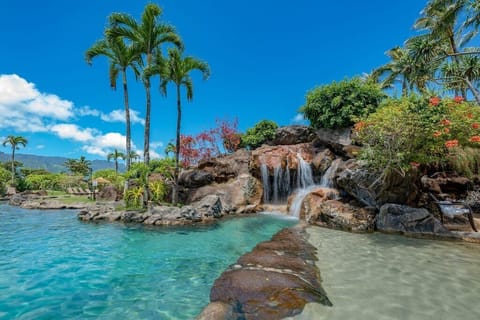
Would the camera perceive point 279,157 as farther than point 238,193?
Yes


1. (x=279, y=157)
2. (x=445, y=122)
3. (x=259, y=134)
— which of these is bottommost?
(x=445, y=122)

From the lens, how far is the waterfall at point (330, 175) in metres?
15.4

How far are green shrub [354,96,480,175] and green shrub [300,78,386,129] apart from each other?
8.94 m

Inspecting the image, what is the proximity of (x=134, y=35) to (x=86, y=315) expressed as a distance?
50.3 feet

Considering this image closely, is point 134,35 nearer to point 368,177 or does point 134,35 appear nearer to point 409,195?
point 368,177

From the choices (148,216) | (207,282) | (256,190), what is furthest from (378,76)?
(207,282)

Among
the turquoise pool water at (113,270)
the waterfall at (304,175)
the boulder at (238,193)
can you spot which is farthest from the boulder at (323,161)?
the turquoise pool water at (113,270)

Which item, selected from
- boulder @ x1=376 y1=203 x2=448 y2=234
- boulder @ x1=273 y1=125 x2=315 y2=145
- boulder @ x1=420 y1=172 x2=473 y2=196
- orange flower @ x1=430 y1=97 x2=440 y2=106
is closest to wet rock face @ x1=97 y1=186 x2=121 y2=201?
boulder @ x1=273 y1=125 x2=315 y2=145

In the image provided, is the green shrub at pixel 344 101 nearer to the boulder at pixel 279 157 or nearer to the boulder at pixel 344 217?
the boulder at pixel 279 157

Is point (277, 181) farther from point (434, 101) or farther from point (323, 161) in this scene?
point (434, 101)

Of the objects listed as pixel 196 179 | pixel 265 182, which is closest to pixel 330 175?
pixel 265 182

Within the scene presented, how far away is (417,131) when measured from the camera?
26.1 ft

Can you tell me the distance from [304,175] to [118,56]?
14.7m

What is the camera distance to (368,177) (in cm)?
1016
